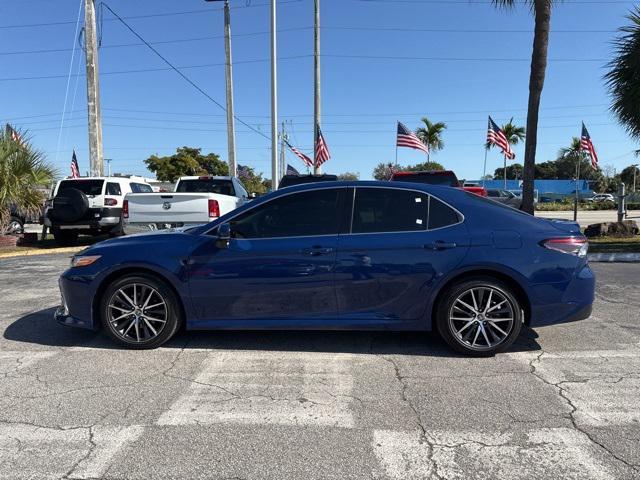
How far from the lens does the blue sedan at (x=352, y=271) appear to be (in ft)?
15.6

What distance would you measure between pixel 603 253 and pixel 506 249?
8325mm

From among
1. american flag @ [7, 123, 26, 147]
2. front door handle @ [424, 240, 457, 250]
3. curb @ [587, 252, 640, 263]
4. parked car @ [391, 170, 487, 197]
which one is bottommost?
curb @ [587, 252, 640, 263]

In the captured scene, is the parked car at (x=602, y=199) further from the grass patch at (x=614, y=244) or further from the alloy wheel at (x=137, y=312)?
the alloy wheel at (x=137, y=312)

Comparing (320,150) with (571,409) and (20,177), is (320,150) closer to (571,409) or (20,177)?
(20,177)

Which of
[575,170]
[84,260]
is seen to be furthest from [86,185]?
[575,170]

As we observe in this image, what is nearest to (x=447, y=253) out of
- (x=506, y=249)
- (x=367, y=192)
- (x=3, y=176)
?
(x=506, y=249)

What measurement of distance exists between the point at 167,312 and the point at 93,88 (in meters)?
15.6

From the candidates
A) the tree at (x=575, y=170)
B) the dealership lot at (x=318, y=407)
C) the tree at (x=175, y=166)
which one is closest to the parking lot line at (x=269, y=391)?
the dealership lot at (x=318, y=407)

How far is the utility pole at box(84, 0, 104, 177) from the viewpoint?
17938 mm

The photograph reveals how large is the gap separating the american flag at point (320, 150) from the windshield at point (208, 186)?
11.2 meters

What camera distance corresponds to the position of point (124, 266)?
497 centimetres

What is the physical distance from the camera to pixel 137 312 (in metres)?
5.04

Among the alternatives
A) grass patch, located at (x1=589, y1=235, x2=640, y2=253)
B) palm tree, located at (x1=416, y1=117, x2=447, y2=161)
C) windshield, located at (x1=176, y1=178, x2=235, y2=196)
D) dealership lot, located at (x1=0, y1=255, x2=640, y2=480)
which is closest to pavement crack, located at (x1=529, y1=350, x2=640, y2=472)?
dealership lot, located at (x1=0, y1=255, x2=640, y2=480)

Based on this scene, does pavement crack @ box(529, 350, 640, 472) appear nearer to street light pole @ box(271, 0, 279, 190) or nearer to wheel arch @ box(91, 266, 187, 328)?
wheel arch @ box(91, 266, 187, 328)
